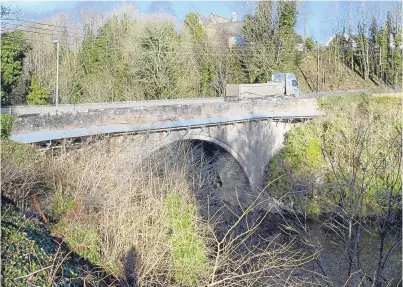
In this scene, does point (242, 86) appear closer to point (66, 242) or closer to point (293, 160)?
point (293, 160)

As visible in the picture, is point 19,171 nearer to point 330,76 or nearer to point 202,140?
point 202,140

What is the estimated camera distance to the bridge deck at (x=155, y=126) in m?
8.47

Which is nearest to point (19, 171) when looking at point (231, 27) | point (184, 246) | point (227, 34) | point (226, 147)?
point (184, 246)

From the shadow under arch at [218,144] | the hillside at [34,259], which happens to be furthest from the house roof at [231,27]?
the hillside at [34,259]

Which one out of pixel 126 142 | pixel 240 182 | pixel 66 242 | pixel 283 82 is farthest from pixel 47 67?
pixel 66 242

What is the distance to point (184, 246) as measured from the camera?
542 cm

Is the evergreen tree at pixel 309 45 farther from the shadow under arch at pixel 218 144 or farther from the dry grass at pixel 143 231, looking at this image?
the dry grass at pixel 143 231

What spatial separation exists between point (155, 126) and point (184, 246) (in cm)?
625

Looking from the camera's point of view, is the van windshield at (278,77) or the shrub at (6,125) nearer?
the shrub at (6,125)

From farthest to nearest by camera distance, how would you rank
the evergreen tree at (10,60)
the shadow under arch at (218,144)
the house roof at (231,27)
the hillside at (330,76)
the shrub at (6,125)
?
the house roof at (231,27) < the hillside at (330,76) < the evergreen tree at (10,60) < the shadow under arch at (218,144) < the shrub at (6,125)

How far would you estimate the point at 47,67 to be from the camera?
25.4 m

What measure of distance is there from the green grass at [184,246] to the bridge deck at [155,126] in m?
3.52

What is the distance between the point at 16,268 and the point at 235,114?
10864mm

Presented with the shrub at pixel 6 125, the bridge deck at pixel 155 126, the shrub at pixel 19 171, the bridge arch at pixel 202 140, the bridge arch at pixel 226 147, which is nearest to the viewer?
the shrub at pixel 19 171
